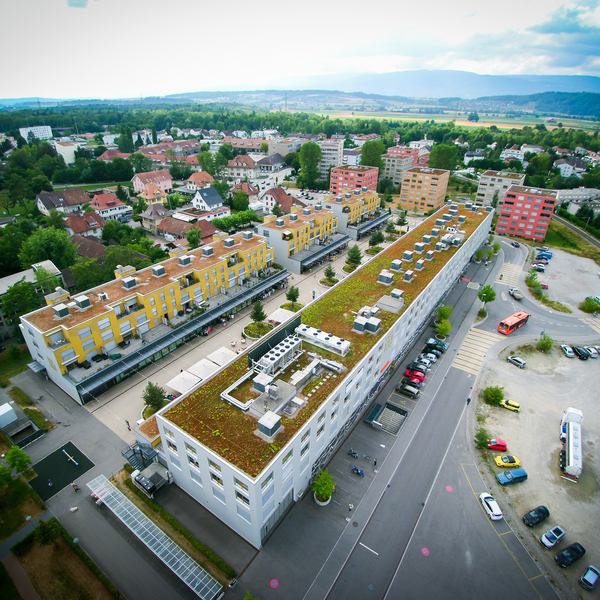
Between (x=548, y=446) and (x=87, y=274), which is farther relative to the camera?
(x=87, y=274)

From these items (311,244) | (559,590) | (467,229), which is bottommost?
(559,590)

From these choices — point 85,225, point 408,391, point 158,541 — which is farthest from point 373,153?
point 158,541

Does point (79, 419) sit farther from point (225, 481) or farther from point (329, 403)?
point (329, 403)

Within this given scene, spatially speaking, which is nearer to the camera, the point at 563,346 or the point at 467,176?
the point at 563,346

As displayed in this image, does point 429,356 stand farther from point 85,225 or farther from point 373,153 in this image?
point 373,153

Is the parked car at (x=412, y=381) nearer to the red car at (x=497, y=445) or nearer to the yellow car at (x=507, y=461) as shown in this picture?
the red car at (x=497, y=445)

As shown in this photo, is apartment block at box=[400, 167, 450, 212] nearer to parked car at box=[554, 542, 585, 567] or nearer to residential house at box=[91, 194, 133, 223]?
residential house at box=[91, 194, 133, 223]

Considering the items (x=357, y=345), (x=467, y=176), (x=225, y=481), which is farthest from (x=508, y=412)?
(x=467, y=176)
